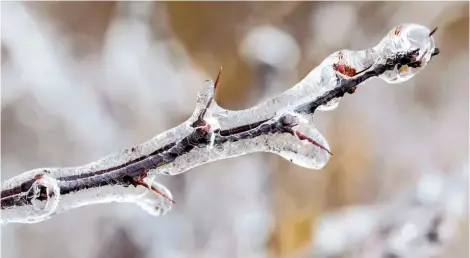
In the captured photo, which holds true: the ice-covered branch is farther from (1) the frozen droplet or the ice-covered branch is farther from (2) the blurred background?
(2) the blurred background

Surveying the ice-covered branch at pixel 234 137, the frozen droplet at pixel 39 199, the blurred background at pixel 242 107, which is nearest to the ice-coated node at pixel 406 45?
the ice-covered branch at pixel 234 137

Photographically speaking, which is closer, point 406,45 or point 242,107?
point 406,45

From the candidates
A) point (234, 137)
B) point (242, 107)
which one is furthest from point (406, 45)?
point (242, 107)

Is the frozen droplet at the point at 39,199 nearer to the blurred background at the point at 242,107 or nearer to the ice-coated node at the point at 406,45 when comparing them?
the ice-coated node at the point at 406,45

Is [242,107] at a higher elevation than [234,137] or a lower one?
higher

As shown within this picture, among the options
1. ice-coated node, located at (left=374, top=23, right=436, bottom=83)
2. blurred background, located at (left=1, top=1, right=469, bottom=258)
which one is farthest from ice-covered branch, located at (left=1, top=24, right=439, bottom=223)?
blurred background, located at (left=1, top=1, right=469, bottom=258)

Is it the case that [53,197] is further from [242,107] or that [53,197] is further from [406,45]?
[242,107]

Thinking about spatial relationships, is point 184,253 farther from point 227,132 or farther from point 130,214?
point 227,132

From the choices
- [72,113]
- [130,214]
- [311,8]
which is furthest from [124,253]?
[311,8]
